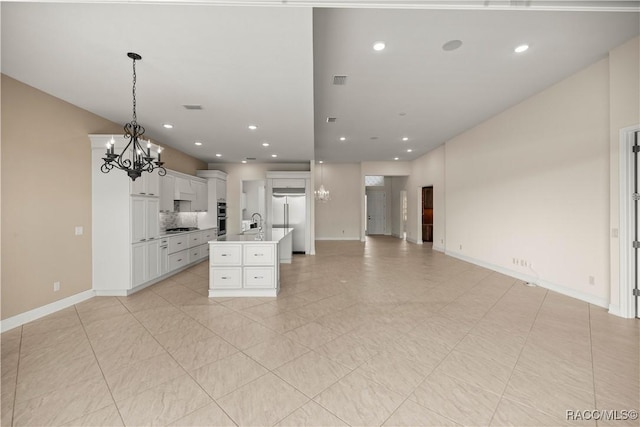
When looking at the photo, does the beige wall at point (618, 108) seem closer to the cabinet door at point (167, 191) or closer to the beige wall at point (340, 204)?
the cabinet door at point (167, 191)

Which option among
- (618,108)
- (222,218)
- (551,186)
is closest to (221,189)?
(222,218)

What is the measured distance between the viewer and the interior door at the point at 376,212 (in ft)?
44.9

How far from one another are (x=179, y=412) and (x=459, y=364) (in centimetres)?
224

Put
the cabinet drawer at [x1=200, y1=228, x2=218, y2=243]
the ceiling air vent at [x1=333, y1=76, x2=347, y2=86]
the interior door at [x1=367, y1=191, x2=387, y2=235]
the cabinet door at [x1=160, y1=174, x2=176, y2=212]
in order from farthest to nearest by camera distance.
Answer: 1. the interior door at [x1=367, y1=191, x2=387, y2=235]
2. the cabinet drawer at [x1=200, y1=228, x2=218, y2=243]
3. the cabinet door at [x1=160, y1=174, x2=176, y2=212]
4. the ceiling air vent at [x1=333, y1=76, x2=347, y2=86]

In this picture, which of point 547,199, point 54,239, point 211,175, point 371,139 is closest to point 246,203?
point 211,175

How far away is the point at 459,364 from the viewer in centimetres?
230

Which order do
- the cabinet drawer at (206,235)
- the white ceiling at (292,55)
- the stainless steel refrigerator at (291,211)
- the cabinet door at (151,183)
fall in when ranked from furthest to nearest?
1. the stainless steel refrigerator at (291,211)
2. the cabinet drawer at (206,235)
3. the cabinet door at (151,183)
4. the white ceiling at (292,55)

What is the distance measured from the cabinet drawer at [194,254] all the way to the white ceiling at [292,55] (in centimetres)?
291

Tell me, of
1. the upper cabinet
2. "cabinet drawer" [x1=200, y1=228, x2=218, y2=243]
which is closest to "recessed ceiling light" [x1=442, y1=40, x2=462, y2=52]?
the upper cabinet

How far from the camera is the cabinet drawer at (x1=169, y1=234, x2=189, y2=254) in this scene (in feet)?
18.2

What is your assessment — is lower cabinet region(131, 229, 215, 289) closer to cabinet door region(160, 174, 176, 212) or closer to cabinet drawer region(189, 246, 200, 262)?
cabinet drawer region(189, 246, 200, 262)

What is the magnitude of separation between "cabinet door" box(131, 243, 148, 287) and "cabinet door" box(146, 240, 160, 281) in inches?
3.5

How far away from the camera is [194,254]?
21.7 ft

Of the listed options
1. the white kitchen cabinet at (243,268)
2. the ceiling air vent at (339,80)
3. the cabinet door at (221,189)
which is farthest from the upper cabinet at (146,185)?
the ceiling air vent at (339,80)
